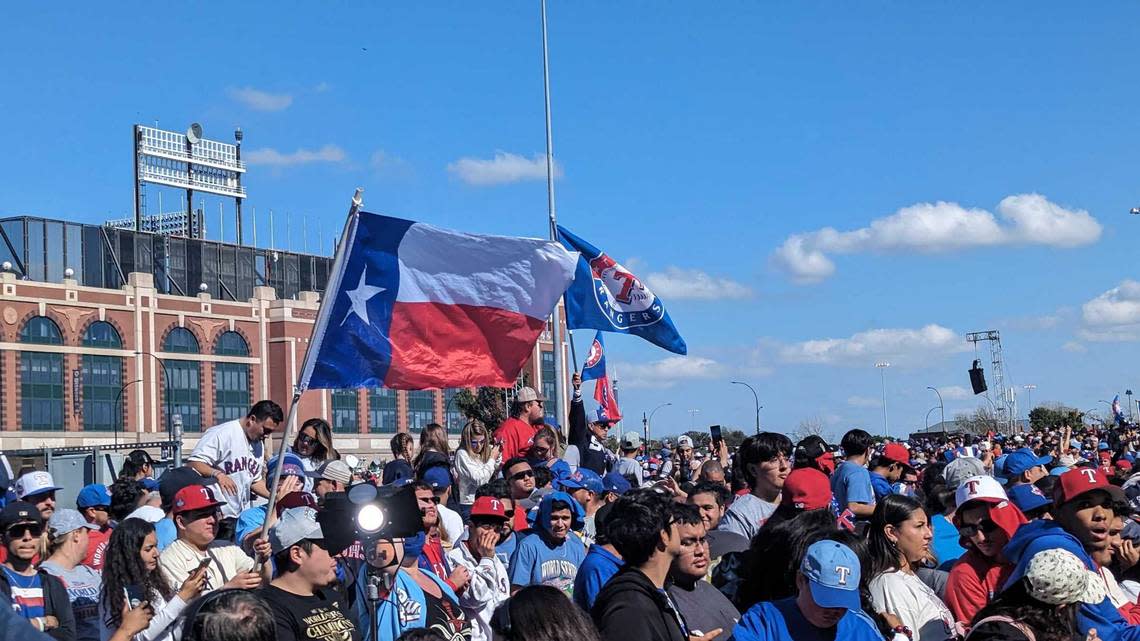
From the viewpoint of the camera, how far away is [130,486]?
10.0 m

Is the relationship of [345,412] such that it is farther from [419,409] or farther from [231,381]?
[231,381]

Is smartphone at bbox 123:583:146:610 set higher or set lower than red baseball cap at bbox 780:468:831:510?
lower

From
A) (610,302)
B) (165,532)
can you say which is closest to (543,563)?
(165,532)

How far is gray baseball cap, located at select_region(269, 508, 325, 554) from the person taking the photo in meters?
5.39

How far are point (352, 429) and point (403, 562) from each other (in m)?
76.7

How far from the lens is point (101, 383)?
7019 cm

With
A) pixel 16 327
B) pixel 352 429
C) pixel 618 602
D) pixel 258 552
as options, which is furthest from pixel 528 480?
pixel 352 429

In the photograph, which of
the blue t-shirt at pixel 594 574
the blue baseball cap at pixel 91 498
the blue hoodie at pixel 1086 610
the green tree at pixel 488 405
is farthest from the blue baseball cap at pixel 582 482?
the green tree at pixel 488 405

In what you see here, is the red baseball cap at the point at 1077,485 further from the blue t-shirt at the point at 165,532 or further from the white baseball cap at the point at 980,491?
the blue t-shirt at the point at 165,532

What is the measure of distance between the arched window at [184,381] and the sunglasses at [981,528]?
Answer: 70.3m

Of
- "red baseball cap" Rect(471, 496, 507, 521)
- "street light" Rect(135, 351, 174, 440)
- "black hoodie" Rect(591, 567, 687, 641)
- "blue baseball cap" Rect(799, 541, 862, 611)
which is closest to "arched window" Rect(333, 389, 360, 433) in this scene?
"street light" Rect(135, 351, 174, 440)

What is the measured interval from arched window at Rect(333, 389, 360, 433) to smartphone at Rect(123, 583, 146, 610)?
74667 mm

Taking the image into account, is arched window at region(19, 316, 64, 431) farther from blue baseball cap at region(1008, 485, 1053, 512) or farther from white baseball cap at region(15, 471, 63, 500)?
blue baseball cap at region(1008, 485, 1053, 512)

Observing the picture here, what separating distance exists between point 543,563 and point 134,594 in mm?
2436
